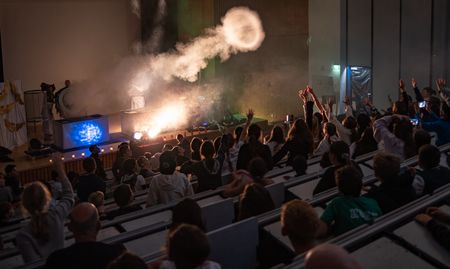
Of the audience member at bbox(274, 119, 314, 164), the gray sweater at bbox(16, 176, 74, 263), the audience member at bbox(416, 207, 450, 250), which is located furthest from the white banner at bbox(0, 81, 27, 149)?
the audience member at bbox(416, 207, 450, 250)

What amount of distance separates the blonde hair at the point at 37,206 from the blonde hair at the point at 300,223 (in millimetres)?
1535

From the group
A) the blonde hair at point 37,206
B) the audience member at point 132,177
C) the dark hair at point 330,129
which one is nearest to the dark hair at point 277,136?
the dark hair at point 330,129

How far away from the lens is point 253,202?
3906 millimetres

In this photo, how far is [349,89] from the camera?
13617 mm

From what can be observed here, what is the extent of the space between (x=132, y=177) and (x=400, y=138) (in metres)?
3.27

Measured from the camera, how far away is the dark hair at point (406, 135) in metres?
5.70

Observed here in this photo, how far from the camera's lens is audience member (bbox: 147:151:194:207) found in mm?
5207

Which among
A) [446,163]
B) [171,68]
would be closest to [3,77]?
[171,68]

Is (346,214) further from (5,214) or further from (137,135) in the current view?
(137,135)

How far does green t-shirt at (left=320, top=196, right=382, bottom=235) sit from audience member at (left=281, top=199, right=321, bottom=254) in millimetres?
601

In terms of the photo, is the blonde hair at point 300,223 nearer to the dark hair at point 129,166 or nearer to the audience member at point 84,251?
the audience member at point 84,251

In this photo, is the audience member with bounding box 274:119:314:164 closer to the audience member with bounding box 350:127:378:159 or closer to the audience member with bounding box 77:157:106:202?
the audience member with bounding box 350:127:378:159

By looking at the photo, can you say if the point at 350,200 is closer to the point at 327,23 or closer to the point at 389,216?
the point at 389,216

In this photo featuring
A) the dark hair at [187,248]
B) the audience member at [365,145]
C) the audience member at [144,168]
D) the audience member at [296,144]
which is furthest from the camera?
the audience member at [144,168]
